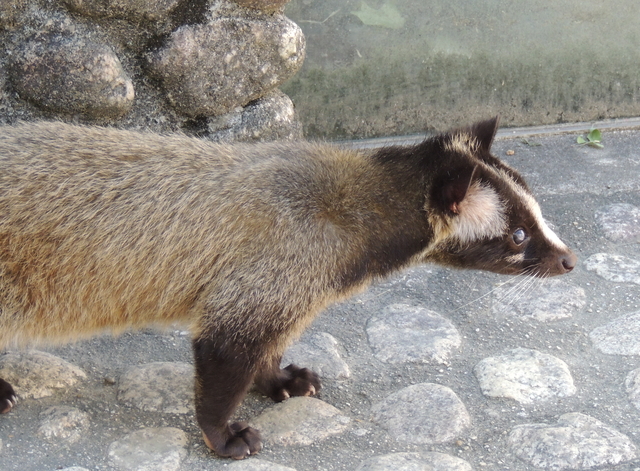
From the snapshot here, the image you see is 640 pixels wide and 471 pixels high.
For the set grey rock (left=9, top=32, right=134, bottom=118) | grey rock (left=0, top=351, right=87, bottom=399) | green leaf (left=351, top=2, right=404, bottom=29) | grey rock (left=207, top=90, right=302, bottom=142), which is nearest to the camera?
grey rock (left=0, top=351, right=87, bottom=399)

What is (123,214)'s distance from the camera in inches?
131

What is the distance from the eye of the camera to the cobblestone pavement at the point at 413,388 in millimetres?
3359

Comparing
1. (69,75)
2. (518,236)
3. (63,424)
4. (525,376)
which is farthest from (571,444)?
(69,75)

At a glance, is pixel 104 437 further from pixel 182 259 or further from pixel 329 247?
pixel 329 247

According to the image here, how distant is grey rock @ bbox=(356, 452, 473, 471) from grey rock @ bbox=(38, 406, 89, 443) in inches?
46.7

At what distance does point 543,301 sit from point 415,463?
159 centimetres

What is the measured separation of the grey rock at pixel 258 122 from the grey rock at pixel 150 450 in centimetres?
175

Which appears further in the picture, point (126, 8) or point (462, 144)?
point (126, 8)

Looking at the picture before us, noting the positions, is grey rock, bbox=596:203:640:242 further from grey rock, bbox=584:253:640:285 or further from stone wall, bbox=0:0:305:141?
stone wall, bbox=0:0:305:141

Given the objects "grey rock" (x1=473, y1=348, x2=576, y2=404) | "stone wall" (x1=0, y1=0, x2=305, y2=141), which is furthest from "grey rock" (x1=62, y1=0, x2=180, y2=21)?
"grey rock" (x1=473, y1=348, x2=576, y2=404)

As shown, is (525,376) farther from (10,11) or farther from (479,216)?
(10,11)

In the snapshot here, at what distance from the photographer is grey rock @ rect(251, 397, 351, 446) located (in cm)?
354

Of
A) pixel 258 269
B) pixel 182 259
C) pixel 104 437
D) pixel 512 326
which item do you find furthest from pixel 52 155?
pixel 512 326

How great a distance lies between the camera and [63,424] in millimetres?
3473
